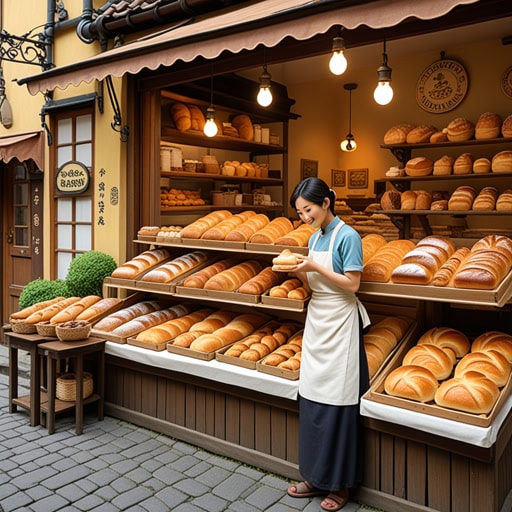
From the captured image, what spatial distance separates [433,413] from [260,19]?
262 centimetres

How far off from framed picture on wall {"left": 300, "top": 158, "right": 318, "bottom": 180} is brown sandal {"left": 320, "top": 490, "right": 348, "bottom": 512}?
5.76m

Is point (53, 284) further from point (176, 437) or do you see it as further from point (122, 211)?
point (176, 437)

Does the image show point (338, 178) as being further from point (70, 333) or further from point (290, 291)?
point (70, 333)

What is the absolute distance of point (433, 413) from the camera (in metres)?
2.88

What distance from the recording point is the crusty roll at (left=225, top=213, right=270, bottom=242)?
4.23m

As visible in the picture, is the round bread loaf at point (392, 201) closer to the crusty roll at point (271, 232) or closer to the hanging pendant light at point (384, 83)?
the crusty roll at point (271, 232)

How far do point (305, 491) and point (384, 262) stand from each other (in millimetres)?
1525

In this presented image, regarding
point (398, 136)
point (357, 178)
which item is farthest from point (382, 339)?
point (357, 178)

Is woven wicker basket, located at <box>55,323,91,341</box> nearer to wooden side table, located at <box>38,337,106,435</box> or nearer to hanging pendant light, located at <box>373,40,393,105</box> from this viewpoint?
wooden side table, located at <box>38,337,106,435</box>

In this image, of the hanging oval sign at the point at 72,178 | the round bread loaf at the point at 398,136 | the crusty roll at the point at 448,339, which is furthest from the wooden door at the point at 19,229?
the crusty roll at the point at 448,339

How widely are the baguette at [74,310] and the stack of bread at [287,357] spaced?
197 cm

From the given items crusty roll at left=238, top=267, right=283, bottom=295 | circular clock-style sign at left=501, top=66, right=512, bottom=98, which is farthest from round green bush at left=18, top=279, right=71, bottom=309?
circular clock-style sign at left=501, top=66, right=512, bottom=98

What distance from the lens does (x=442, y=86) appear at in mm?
7762

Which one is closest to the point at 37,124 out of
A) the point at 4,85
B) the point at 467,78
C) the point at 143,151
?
the point at 4,85
